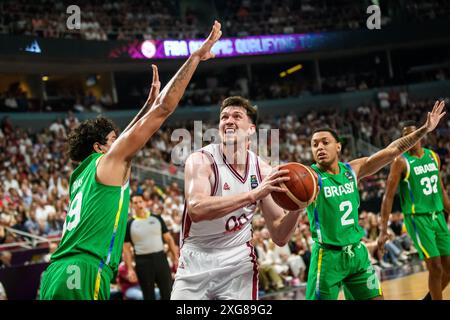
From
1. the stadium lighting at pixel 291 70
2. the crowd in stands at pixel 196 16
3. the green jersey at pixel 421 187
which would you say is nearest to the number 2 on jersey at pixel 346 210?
the green jersey at pixel 421 187

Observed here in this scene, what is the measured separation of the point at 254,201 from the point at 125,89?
23190mm

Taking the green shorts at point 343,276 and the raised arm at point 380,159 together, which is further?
the raised arm at point 380,159

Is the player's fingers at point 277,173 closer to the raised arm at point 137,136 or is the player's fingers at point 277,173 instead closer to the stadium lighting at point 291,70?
the raised arm at point 137,136

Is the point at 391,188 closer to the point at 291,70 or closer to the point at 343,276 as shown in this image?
the point at 343,276

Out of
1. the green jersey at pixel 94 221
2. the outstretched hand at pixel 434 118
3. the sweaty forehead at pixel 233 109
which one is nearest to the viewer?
the green jersey at pixel 94 221

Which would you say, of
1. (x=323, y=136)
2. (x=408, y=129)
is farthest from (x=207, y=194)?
(x=408, y=129)

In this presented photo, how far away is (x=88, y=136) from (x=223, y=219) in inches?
43.1

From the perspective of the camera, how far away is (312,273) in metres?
5.52

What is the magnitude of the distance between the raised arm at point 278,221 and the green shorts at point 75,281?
1.22m

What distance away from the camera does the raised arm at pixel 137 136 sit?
3859 millimetres

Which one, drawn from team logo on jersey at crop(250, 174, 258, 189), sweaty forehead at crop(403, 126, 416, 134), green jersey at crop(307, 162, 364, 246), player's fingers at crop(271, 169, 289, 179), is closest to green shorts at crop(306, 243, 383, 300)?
green jersey at crop(307, 162, 364, 246)

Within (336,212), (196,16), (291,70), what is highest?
(196,16)

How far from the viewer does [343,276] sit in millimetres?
5414

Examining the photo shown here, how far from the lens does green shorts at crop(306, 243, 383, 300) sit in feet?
17.6
